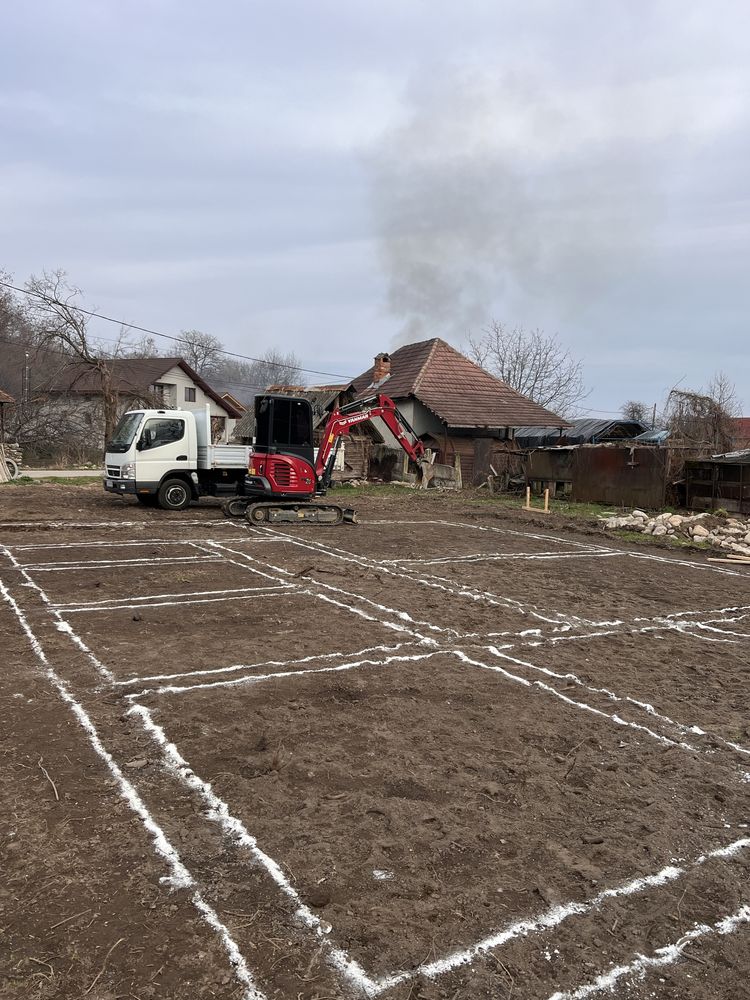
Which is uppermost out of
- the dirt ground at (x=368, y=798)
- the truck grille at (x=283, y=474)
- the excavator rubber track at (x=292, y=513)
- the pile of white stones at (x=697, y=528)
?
the truck grille at (x=283, y=474)

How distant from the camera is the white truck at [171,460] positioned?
16344 millimetres

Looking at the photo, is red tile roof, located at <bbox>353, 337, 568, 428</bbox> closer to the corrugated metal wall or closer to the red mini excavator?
the corrugated metal wall

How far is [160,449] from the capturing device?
1653 cm

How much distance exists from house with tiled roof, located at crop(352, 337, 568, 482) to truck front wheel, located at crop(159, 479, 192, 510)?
1324 centimetres

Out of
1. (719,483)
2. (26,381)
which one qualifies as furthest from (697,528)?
(26,381)

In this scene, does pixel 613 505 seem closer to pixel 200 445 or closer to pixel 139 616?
pixel 200 445

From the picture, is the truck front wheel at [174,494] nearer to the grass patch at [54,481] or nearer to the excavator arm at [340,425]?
the excavator arm at [340,425]

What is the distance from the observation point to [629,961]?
2.77 m

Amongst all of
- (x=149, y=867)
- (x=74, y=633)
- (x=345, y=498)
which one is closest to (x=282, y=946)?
(x=149, y=867)

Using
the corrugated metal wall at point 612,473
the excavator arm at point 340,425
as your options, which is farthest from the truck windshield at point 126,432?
the corrugated metal wall at point 612,473

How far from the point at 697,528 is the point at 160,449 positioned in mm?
12720

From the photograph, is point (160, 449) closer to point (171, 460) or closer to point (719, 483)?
point (171, 460)

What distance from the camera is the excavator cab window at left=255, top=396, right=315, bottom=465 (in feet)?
47.8

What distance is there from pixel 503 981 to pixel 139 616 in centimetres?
571
